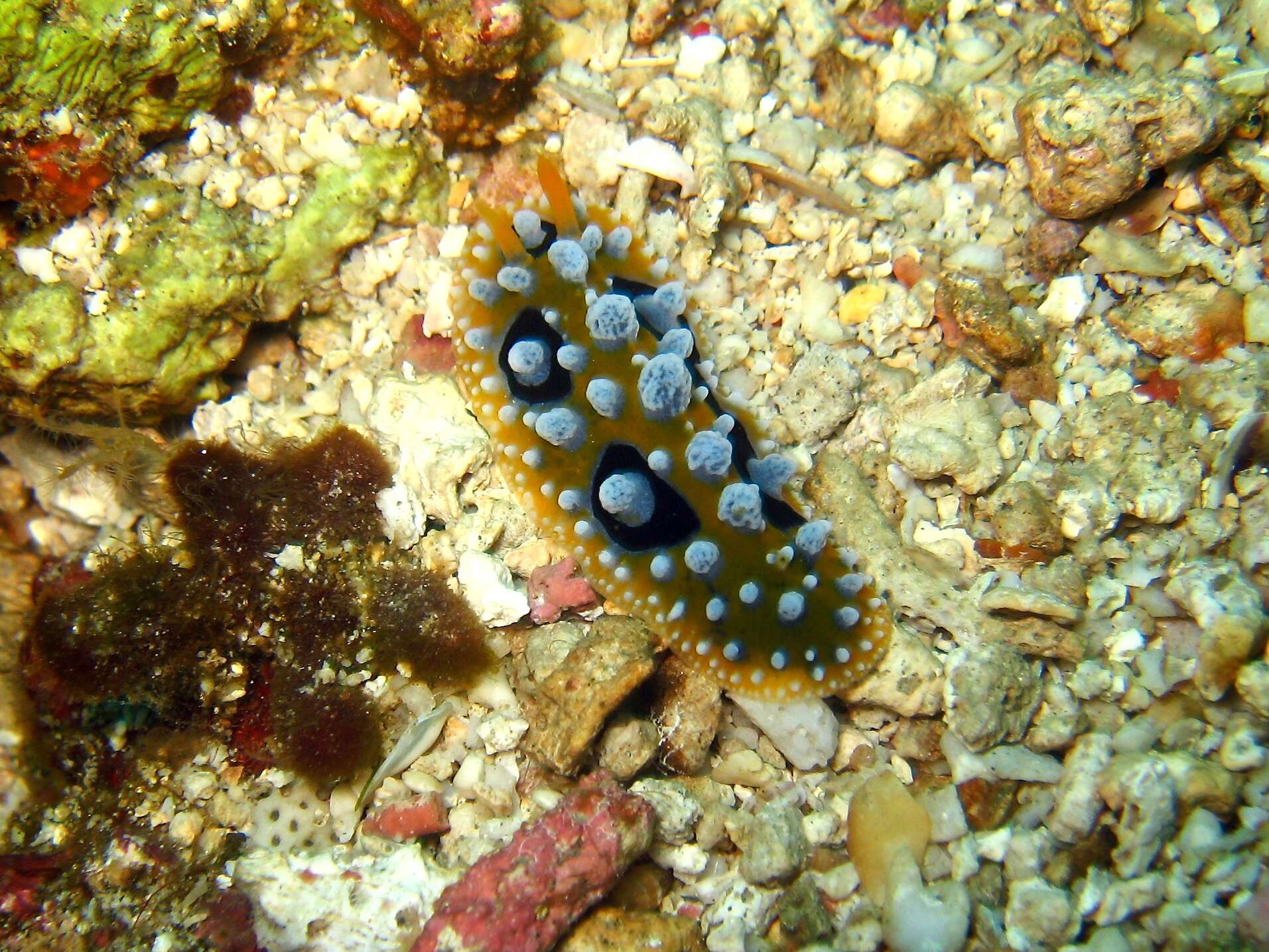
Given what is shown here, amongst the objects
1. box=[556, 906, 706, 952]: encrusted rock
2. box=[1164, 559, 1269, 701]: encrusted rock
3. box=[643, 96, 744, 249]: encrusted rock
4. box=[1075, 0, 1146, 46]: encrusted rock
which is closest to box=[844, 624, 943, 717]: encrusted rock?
box=[1164, 559, 1269, 701]: encrusted rock

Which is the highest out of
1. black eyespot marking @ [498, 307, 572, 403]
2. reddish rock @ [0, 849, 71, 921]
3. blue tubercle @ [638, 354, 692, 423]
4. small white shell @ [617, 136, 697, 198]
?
small white shell @ [617, 136, 697, 198]

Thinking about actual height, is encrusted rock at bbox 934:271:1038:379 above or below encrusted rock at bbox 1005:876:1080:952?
above

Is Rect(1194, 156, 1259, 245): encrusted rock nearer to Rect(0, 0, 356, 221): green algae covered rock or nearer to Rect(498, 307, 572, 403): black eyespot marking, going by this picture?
Rect(498, 307, 572, 403): black eyespot marking

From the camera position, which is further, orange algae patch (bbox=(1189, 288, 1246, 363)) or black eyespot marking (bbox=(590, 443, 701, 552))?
orange algae patch (bbox=(1189, 288, 1246, 363))

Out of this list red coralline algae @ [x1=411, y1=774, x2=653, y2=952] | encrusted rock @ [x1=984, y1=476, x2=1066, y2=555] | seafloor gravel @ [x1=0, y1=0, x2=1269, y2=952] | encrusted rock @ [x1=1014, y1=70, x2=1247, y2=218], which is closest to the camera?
red coralline algae @ [x1=411, y1=774, x2=653, y2=952]

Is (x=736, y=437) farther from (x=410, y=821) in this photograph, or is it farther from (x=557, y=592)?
(x=410, y=821)

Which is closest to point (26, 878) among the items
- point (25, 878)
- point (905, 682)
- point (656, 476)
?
point (25, 878)

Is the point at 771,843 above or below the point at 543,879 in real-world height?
below
